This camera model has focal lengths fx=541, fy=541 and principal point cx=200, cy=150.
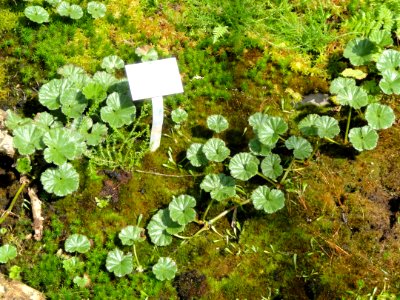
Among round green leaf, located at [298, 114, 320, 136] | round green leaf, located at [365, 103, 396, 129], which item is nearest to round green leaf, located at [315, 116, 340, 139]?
round green leaf, located at [298, 114, 320, 136]

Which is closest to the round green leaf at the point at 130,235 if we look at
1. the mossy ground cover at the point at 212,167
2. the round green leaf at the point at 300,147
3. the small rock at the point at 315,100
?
the mossy ground cover at the point at 212,167

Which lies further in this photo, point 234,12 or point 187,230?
point 234,12

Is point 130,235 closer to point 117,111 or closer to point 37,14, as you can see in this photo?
point 117,111

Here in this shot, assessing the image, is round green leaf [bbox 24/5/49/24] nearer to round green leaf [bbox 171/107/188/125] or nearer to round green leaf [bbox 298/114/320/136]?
round green leaf [bbox 171/107/188/125]

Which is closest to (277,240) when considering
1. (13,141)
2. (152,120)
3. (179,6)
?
(152,120)

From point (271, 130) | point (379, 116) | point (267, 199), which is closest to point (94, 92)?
point (271, 130)

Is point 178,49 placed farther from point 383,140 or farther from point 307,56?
point 383,140
